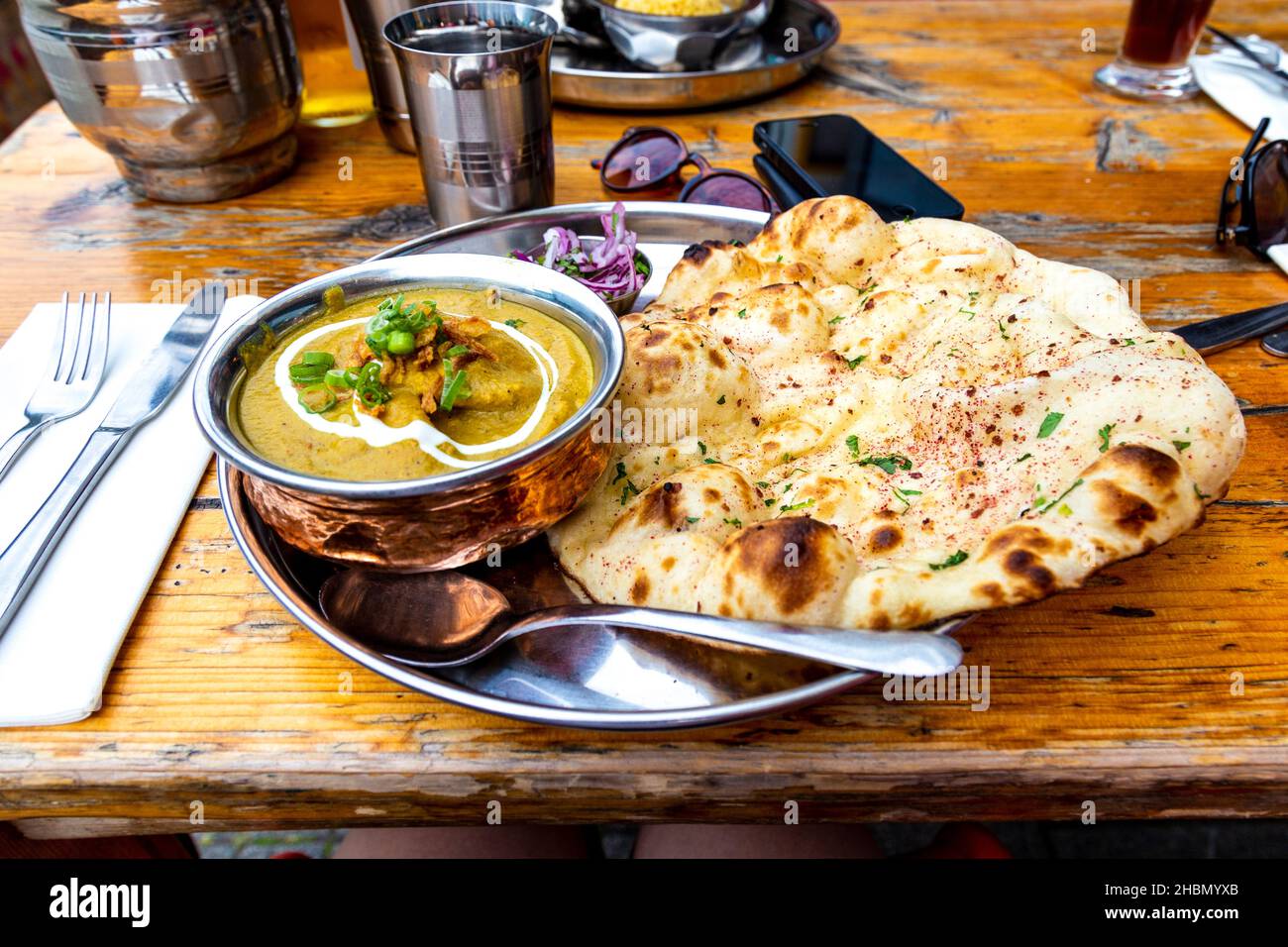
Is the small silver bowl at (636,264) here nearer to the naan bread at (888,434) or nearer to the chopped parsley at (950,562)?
the naan bread at (888,434)

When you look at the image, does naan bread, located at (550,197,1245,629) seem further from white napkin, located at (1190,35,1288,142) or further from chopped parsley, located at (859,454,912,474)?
white napkin, located at (1190,35,1288,142)

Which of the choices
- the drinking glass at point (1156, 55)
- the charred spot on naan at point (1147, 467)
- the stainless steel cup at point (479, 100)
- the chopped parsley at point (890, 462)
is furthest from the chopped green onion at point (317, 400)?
the drinking glass at point (1156, 55)

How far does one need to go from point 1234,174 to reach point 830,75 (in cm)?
168

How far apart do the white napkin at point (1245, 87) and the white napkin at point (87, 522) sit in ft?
11.2

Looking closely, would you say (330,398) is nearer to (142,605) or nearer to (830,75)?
(142,605)

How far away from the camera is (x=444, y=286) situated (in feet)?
5.82

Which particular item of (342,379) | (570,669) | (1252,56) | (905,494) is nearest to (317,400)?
(342,379)

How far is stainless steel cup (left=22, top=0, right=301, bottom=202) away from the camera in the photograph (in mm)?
2412

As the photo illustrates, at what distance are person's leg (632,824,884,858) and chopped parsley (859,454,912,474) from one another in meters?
0.81

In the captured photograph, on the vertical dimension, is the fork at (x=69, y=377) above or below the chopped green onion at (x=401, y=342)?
below

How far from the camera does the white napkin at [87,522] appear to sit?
1.30m

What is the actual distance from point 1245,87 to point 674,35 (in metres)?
2.11

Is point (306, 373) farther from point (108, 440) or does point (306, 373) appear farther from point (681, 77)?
point (681, 77)

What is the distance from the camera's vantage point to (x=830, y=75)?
3623mm
